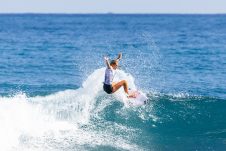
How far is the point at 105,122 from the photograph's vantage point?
67.3 ft

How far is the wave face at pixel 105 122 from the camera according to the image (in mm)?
17734

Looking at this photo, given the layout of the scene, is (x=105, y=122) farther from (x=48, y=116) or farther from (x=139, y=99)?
(x=48, y=116)

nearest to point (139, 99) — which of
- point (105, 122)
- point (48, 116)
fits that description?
point (105, 122)

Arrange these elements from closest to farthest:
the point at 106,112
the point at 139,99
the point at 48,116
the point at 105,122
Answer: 1. the point at 48,116
2. the point at 105,122
3. the point at 139,99
4. the point at 106,112

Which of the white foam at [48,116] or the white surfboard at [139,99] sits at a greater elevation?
the white surfboard at [139,99]

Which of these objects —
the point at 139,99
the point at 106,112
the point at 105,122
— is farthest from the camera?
the point at 106,112

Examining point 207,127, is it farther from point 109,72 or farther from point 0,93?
point 0,93

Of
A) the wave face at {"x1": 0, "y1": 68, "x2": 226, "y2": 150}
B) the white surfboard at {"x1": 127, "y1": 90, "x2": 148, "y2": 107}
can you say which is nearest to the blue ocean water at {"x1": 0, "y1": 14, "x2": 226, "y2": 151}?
the wave face at {"x1": 0, "y1": 68, "x2": 226, "y2": 150}

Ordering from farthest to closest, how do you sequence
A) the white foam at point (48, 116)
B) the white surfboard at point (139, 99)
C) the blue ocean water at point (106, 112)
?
the white surfboard at point (139, 99)
the blue ocean water at point (106, 112)
the white foam at point (48, 116)

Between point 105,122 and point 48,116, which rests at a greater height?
point 48,116

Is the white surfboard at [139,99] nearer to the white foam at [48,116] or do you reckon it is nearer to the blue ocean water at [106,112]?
the blue ocean water at [106,112]

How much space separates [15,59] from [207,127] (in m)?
26.3

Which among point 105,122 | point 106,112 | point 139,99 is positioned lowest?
point 105,122

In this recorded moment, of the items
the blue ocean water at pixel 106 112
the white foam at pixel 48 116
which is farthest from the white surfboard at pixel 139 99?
the white foam at pixel 48 116
